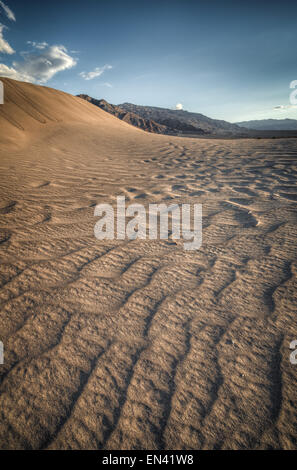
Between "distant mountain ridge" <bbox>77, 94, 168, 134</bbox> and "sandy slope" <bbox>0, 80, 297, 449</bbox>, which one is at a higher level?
"distant mountain ridge" <bbox>77, 94, 168, 134</bbox>

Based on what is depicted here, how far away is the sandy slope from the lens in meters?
0.75

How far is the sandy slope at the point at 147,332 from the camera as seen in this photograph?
75cm

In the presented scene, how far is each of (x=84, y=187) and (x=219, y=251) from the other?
2.20 m

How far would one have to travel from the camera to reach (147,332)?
1041 mm

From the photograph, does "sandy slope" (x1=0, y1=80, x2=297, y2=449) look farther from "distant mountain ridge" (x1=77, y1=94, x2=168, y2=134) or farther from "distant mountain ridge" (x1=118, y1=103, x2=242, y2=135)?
"distant mountain ridge" (x1=118, y1=103, x2=242, y2=135)

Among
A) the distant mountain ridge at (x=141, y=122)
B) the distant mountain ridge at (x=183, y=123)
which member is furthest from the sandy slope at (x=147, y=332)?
the distant mountain ridge at (x=183, y=123)

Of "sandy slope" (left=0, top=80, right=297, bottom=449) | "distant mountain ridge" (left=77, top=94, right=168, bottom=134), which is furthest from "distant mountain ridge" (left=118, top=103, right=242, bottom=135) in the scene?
"sandy slope" (left=0, top=80, right=297, bottom=449)

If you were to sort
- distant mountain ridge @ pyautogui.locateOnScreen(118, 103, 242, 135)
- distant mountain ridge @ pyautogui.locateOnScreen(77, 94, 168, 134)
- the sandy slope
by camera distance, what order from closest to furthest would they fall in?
1. the sandy slope
2. distant mountain ridge @ pyautogui.locateOnScreen(77, 94, 168, 134)
3. distant mountain ridge @ pyautogui.locateOnScreen(118, 103, 242, 135)

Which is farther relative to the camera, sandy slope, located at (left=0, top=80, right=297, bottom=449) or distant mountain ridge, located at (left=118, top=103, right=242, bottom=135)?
distant mountain ridge, located at (left=118, top=103, right=242, bottom=135)

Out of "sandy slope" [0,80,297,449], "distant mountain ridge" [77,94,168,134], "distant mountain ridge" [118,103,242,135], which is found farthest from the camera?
"distant mountain ridge" [118,103,242,135]

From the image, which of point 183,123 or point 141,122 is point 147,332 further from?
point 183,123
